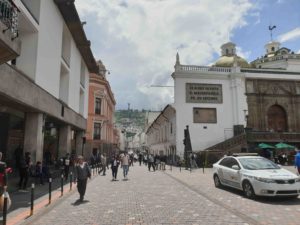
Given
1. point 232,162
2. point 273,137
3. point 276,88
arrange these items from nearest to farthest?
point 232,162, point 273,137, point 276,88

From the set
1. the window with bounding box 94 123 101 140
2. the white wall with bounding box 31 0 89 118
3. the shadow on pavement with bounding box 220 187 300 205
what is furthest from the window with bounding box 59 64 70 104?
the window with bounding box 94 123 101 140

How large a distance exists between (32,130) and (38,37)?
443 cm

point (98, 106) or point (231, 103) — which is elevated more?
point (98, 106)

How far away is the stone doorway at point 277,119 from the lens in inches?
1428

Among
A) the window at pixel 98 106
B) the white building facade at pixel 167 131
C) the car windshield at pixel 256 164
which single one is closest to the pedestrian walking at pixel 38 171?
the car windshield at pixel 256 164

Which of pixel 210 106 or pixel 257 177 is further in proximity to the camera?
pixel 210 106

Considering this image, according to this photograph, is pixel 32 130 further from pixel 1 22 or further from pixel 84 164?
pixel 1 22

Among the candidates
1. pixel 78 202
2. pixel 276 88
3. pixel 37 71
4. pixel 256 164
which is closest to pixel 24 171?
pixel 78 202

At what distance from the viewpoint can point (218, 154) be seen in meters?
31.5

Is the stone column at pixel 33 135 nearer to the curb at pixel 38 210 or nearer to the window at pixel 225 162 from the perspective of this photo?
the curb at pixel 38 210

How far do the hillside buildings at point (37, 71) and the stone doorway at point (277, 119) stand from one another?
961 inches

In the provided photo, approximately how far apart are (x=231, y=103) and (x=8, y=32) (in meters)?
31.9

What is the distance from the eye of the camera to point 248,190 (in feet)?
35.3

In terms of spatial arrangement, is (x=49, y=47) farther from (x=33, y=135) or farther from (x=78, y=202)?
(x=78, y=202)
